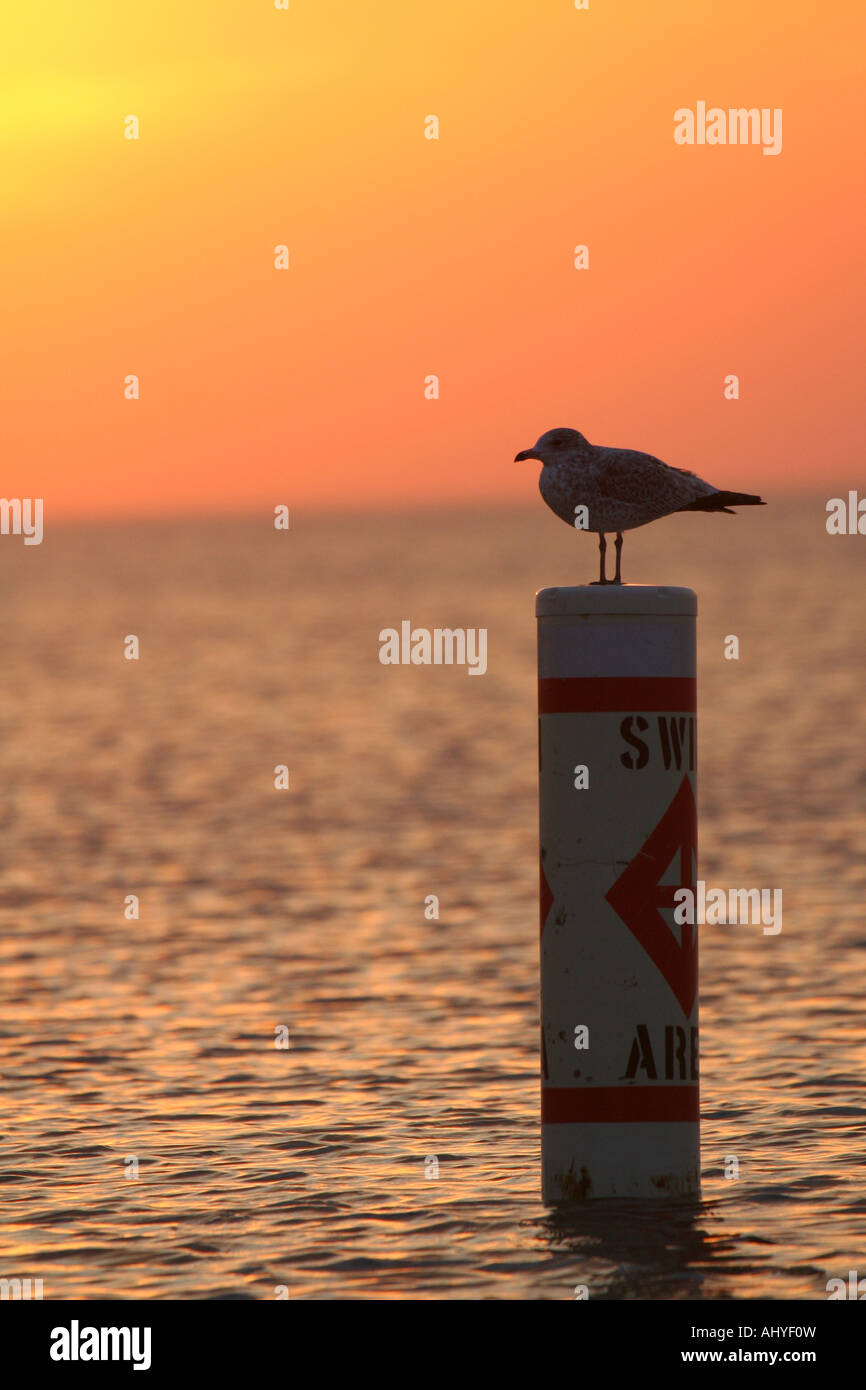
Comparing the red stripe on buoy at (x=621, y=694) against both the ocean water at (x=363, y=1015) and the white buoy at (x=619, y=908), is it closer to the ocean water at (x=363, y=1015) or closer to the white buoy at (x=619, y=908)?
the white buoy at (x=619, y=908)

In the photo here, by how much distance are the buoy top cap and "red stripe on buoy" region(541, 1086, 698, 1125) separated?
1.67 meters

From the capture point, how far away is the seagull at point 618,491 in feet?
26.2

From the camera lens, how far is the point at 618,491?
799 cm

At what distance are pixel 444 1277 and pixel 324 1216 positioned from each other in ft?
3.05

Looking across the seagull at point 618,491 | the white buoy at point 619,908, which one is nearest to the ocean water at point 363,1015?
the white buoy at point 619,908

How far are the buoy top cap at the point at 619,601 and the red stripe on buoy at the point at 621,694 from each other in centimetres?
23

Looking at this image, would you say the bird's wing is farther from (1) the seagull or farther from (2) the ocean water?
(2) the ocean water

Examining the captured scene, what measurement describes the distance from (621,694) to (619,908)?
0.75 metres

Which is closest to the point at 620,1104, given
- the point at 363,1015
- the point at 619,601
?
the point at 619,601

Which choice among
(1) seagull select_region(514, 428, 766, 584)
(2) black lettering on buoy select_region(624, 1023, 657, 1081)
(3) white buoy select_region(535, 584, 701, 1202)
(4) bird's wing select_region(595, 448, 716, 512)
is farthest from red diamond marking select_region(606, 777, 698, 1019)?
(4) bird's wing select_region(595, 448, 716, 512)

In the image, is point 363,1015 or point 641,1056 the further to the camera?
point 363,1015

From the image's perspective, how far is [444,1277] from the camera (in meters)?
6.72

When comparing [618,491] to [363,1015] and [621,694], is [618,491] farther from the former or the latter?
[363,1015]
